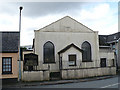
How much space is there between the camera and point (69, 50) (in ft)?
75.9

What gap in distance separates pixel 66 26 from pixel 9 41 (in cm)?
998

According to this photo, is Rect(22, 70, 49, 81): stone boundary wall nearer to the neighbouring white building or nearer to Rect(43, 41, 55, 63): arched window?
the neighbouring white building

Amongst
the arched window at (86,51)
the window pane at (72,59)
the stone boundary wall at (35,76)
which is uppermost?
the arched window at (86,51)

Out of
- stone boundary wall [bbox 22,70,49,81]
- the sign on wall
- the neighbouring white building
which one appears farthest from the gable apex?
stone boundary wall [bbox 22,70,49,81]

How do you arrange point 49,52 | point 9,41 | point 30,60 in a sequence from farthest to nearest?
point 49,52, point 9,41, point 30,60

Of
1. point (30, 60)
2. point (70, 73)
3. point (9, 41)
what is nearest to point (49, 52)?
point (30, 60)

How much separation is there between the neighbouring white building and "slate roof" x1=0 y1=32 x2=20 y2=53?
3947 mm

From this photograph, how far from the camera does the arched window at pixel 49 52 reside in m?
24.2

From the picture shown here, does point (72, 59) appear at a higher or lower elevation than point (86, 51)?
lower

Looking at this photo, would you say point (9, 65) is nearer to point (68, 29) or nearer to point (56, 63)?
point (56, 63)

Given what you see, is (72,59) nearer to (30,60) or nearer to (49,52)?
(49,52)

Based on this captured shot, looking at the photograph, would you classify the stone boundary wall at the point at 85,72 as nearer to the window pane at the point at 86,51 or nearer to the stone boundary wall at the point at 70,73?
the stone boundary wall at the point at 70,73

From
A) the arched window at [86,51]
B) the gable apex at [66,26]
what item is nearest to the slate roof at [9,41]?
the gable apex at [66,26]

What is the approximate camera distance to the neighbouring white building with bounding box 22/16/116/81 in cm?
2221
